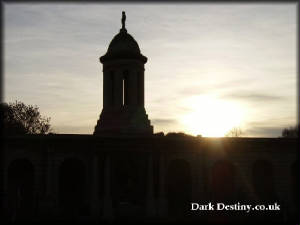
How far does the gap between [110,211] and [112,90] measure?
916 centimetres

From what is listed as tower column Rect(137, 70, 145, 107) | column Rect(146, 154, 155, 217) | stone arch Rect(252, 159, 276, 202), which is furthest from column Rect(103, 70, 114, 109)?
stone arch Rect(252, 159, 276, 202)

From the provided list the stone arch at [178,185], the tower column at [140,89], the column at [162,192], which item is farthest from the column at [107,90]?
the stone arch at [178,185]

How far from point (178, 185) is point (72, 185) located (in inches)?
300

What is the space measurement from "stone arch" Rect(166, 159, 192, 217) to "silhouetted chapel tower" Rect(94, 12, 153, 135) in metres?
3.34

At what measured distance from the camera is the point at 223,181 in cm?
3312

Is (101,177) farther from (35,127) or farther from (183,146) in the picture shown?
(35,127)

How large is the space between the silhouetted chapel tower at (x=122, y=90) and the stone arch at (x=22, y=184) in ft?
18.6

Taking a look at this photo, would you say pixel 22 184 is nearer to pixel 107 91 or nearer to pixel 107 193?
pixel 107 193

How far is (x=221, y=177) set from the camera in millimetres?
33156

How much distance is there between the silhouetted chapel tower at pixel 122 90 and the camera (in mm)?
33125

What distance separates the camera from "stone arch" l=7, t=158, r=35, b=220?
3012 cm

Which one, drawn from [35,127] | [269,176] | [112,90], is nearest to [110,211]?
[112,90]

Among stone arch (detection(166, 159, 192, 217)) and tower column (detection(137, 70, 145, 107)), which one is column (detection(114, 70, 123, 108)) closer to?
tower column (detection(137, 70, 145, 107))

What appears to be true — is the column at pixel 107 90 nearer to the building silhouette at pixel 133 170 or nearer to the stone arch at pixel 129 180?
the building silhouette at pixel 133 170
